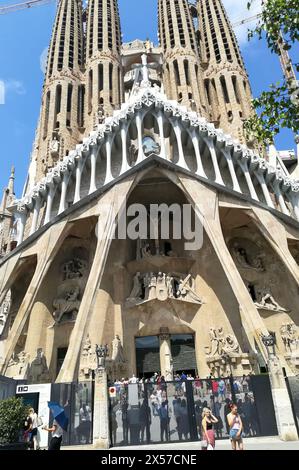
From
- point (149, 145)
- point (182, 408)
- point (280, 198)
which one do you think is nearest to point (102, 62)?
point (149, 145)

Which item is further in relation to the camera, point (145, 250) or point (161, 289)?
point (145, 250)

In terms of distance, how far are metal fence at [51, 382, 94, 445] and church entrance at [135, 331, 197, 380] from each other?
29.5 feet

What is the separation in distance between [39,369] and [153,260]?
29.5ft

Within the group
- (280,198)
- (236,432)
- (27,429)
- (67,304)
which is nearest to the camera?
(236,432)

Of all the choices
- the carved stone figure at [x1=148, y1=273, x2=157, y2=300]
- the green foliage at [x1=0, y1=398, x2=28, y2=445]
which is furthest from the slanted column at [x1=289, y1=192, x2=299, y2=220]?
the green foliage at [x1=0, y1=398, x2=28, y2=445]

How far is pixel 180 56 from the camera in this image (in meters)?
37.4

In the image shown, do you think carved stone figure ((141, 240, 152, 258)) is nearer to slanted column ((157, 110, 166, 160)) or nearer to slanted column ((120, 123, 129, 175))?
slanted column ((120, 123, 129, 175))

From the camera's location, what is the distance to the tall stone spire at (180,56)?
34719 millimetres

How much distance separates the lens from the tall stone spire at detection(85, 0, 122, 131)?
33.8m

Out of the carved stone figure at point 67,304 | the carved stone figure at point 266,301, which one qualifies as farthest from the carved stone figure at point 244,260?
the carved stone figure at point 67,304

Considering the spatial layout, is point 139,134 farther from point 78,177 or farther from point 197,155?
point 78,177

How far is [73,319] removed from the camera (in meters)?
22.0
